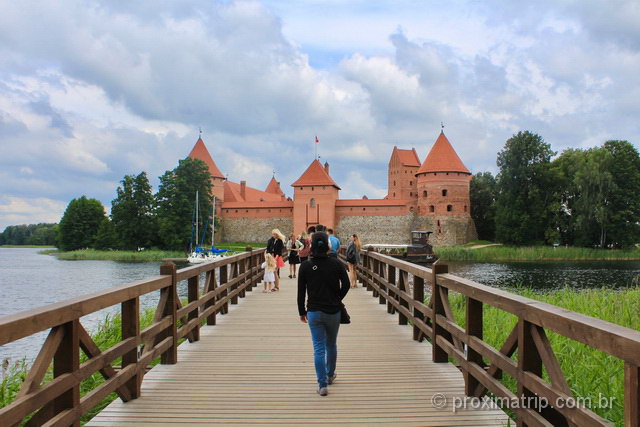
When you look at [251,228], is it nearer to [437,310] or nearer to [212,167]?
[212,167]

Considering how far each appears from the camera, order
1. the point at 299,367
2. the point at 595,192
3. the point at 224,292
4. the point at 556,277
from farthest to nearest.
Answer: the point at 595,192 < the point at 556,277 < the point at 224,292 < the point at 299,367

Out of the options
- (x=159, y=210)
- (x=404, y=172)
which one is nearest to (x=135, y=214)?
(x=159, y=210)

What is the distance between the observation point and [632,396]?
A: 67.8 inches

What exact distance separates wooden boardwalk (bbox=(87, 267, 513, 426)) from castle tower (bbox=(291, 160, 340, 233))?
1539 inches

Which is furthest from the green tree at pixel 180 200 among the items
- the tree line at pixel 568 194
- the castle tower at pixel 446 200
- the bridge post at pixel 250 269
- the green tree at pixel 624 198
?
the bridge post at pixel 250 269

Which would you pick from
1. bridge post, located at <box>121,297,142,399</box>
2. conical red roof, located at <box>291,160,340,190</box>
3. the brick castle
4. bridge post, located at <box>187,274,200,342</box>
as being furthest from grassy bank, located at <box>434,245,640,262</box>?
bridge post, located at <box>121,297,142,399</box>

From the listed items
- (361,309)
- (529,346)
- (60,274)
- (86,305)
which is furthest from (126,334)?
(60,274)

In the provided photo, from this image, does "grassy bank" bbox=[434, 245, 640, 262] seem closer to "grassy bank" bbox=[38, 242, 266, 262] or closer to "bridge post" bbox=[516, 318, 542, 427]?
"grassy bank" bbox=[38, 242, 266, 262]

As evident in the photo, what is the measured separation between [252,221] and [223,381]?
145 feet

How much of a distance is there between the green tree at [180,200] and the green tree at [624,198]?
1182 inches

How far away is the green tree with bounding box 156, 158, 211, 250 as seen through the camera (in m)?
40.3

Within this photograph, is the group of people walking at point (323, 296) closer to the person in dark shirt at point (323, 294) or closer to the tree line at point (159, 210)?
the person in dark shirt at point (323, 294)

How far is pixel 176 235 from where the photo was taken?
4022cm

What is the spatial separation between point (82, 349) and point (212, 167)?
1947 inches
